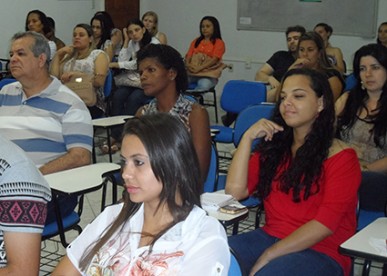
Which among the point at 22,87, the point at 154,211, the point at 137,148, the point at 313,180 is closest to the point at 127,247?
the point at 154,211

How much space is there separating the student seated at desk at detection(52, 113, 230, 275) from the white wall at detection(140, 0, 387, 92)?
710 cm

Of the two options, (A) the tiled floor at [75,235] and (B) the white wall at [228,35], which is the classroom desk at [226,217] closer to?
(A) the tiled floor at [75,235]

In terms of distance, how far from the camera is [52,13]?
332 inches

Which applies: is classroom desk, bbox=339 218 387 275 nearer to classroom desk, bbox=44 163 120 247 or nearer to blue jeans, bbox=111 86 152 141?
classroom desk, bbox=44 163 120 247

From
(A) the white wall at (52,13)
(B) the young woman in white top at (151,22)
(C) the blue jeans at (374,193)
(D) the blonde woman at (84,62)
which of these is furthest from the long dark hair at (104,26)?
(C) the blue jeans at (374,193)

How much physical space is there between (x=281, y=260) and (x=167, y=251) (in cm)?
75

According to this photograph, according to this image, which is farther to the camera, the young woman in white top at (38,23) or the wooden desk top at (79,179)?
the young woman in white top at (38,23)

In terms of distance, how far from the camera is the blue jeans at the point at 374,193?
10.1ft

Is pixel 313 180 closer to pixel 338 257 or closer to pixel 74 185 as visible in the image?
pixel 338 257

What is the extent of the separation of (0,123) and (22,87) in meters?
0.22

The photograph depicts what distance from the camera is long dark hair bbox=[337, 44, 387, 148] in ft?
11.3

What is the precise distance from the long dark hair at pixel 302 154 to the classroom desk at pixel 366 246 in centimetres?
26

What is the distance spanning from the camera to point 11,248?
5.48ft

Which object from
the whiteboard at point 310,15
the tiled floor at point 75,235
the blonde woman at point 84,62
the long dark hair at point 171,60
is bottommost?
the tiled floor at point 75,235
